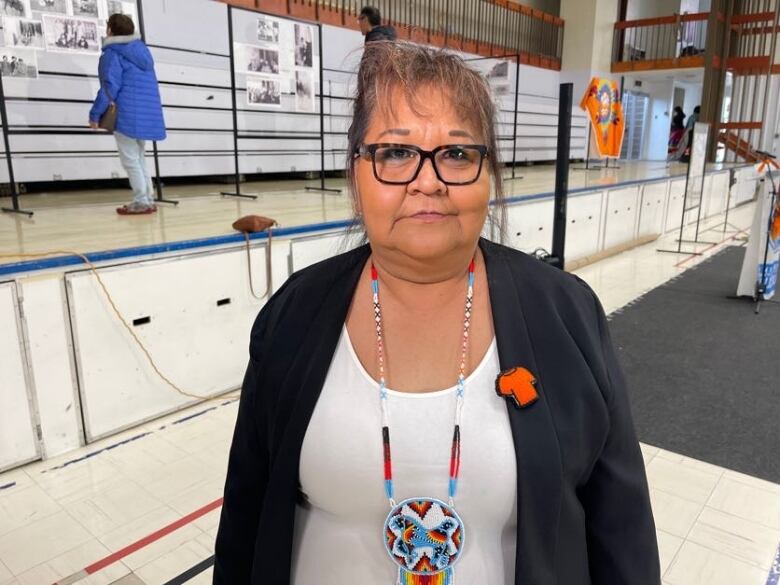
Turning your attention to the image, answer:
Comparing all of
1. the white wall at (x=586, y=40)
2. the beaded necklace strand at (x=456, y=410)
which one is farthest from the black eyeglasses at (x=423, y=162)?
the white wall at (x=586, y=40)

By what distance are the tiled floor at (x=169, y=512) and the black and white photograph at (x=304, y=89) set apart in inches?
125

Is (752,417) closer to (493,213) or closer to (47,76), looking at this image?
(493,213)

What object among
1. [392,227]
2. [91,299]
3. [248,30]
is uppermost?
[248,30]

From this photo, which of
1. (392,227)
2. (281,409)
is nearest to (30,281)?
(281,409)

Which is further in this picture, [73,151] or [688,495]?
[73,151]

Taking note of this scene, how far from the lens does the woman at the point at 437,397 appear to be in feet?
2.32

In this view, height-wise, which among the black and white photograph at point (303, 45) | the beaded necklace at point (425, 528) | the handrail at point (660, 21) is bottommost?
the beaded necklace at point (425, 528)

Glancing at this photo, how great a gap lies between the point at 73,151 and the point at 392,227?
5454 mm

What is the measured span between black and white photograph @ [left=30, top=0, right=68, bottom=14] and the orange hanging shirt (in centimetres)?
696

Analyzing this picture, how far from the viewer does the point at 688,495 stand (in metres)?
2.01

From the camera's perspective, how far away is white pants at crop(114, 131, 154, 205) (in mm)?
3648

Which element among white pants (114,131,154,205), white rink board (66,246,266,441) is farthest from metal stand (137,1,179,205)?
white rink board (66,246,266,441)

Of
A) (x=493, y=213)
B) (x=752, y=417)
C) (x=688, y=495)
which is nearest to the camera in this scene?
(x=493, y=213)

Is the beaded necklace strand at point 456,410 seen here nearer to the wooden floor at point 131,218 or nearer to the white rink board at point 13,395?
the wooden floor at point 131,218
